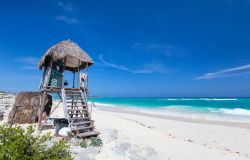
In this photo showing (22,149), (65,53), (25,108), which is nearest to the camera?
(22,149)

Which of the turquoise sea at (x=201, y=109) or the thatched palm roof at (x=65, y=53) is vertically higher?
the thatched palm roof at (x=65, y=53)

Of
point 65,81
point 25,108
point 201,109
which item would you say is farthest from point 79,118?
point 201,109

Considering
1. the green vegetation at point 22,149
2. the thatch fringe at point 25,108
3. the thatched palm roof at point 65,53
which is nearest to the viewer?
the green vegetation at point 22,149

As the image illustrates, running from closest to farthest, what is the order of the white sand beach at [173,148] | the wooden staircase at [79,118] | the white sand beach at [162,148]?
the white sand beach at [162,148] → the white sand beach at [173,148] → the wooden staircase at [79,118]

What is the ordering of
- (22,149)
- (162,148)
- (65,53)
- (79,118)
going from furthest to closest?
1. (65,53)
2. (79,118)
3. (162,148)
4. (22,149)

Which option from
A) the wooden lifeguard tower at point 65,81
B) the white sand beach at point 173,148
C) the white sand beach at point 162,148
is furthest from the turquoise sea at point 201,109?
the wooden lifeguard tower at point 65,81

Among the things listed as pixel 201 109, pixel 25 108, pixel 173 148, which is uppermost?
pixel 25 108

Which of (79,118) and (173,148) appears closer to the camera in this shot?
(173,148)

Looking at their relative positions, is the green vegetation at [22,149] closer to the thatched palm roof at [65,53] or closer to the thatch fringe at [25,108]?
the thatched palm roof at [65,53]

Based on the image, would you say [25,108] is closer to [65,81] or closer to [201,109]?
[65,81]

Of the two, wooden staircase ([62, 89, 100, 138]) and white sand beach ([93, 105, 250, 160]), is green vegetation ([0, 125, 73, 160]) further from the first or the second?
wooden staircase ([62, 89, 100, 138])

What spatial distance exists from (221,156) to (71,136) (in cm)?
644

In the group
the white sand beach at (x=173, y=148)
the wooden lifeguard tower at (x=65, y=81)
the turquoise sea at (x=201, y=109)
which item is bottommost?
the white sand beach at (x=173, y=148)

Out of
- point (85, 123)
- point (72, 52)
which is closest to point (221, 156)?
point (85, 123)
